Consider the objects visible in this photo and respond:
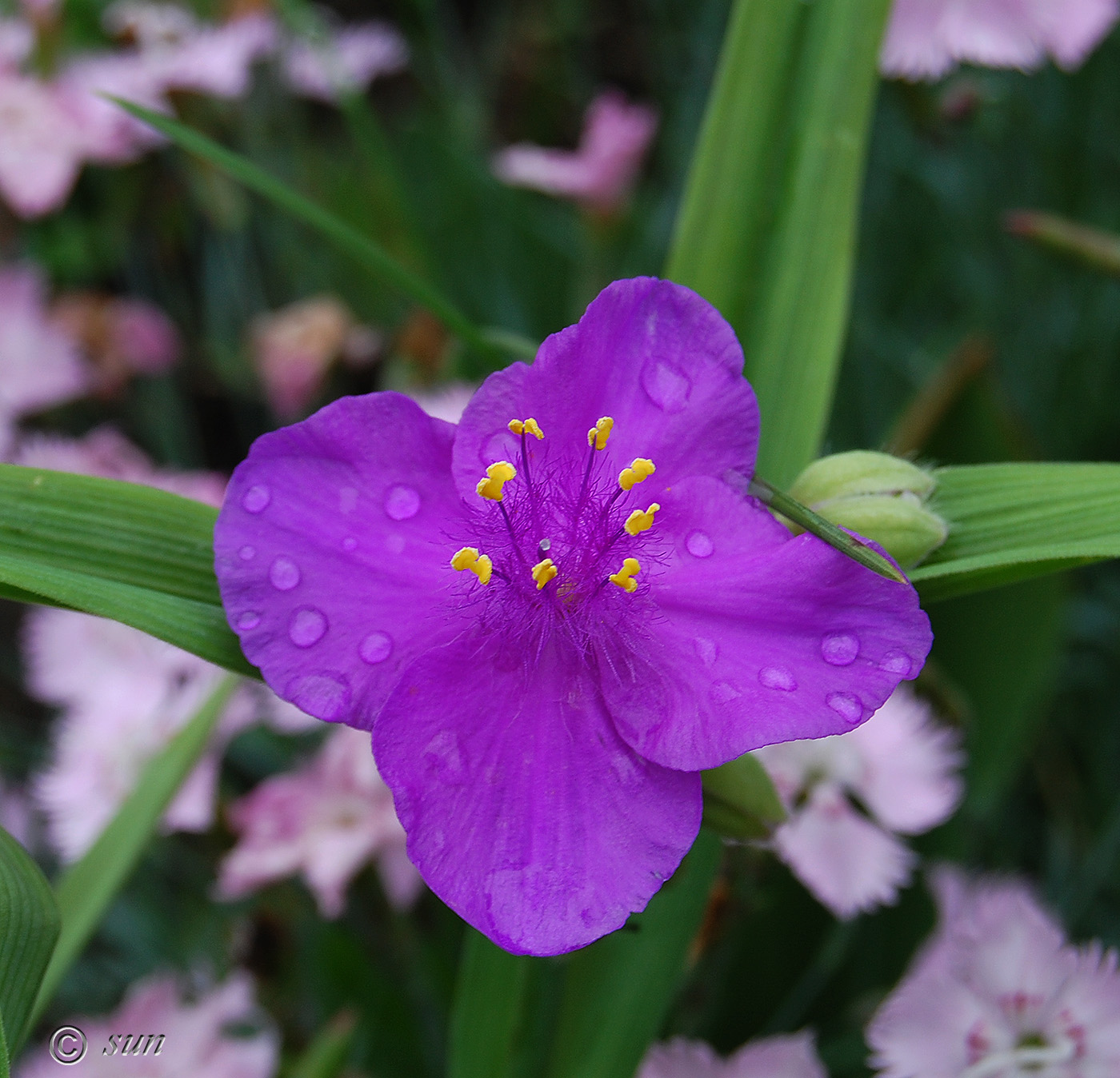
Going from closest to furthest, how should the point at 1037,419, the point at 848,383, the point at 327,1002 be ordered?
the point at 327,1002 → the point at 848,383 → the point at 1037,419

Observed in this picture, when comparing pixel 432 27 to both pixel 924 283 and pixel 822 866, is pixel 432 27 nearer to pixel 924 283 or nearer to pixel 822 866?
pixel 924 283

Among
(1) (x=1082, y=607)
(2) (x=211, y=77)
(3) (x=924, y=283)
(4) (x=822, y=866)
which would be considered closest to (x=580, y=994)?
(4) (x=822, y=866)

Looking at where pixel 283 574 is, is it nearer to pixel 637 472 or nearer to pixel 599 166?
pixel 637 472

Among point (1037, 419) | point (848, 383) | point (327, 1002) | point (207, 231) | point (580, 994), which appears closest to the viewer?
point (580, 994)

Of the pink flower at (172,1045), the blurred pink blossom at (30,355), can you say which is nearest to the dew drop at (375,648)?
the pink flower at (172,1045)

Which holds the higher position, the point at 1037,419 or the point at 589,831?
the point at 589,831

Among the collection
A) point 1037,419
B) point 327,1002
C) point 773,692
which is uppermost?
point 773,692

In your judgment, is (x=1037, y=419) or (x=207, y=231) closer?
(x=1037, y=419)
